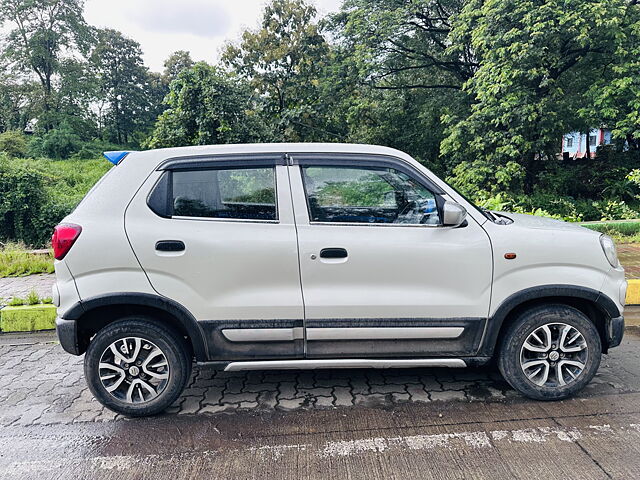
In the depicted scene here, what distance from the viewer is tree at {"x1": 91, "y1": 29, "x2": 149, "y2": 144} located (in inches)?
1869

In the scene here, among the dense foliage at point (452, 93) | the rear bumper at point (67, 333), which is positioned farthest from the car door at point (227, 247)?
the dense foliage at point (452, 93)

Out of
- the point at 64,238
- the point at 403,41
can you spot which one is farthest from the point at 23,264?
the point at 403,41

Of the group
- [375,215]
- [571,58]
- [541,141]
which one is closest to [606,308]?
[375,215]

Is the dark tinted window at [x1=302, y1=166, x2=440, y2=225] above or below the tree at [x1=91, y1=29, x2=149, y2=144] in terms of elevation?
below

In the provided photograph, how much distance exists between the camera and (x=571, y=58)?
12.8 metres

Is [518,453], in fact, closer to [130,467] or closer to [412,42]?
[130,467]

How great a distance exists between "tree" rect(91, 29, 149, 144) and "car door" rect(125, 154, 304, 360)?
4856cm

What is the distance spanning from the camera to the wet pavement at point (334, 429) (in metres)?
2.62

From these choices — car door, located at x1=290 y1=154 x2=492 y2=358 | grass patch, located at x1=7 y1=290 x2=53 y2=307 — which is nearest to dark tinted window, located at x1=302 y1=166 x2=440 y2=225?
car door, located at x1=290 y1=154 x2=492 y2=358

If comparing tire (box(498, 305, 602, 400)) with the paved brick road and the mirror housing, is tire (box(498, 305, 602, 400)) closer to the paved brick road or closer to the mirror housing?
the paved brick road

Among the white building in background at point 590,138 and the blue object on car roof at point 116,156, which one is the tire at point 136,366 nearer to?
the blue object on car roof at point 116,156

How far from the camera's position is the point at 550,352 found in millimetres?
3225

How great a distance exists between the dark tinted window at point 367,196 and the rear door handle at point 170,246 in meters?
0.90

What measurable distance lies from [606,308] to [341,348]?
186 cm
